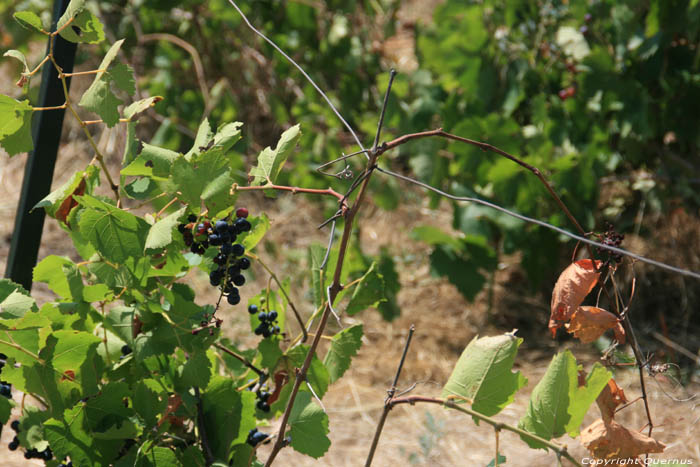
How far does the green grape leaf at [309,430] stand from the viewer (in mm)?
754

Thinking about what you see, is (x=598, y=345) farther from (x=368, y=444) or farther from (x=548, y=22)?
(x=548, y=22)

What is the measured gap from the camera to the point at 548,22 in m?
2.12

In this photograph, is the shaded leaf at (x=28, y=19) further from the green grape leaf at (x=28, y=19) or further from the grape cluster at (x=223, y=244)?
the grape cluster at (x=223, y=244)

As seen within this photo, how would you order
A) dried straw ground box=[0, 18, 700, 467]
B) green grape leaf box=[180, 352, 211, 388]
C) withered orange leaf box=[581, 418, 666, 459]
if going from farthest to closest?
dried straw ground box=[0, 18, 700, 467]
green grape leaf box=[180, 352, 211, 388]
withered orange leaf box=[581, 418, 666, 459]

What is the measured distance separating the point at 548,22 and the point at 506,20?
0.17 metres

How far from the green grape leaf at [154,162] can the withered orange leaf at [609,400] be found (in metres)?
0.47

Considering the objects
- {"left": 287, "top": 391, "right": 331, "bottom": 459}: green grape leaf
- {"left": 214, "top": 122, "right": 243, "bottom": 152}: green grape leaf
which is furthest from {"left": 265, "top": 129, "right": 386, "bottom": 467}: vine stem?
{"left": 214, "top": 122, "right": 243, "bottom": 152}: green grape leaf

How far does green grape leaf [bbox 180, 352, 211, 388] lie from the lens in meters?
0.73

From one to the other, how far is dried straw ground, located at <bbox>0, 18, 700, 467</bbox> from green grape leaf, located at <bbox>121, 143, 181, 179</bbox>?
1.52 feet

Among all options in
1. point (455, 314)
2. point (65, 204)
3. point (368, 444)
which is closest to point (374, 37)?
point (455, 314)

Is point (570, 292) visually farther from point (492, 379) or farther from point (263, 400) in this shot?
point (263, 400)

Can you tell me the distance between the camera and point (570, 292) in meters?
0.69

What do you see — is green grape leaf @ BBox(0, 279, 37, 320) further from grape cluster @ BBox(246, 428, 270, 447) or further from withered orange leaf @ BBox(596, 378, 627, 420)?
withered orange leaf @ BBox(596, 378, 627, 420)

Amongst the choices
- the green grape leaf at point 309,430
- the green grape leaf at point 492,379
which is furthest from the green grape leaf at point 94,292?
the green grape leaf at point 492,379
